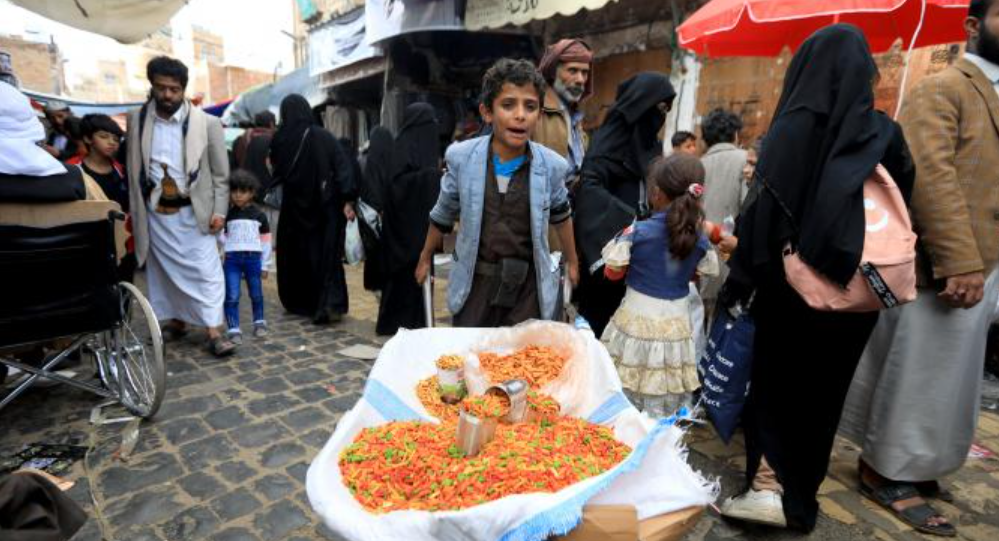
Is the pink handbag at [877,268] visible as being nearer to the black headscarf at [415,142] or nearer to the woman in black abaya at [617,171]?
the woman in black abaya at [617,171]

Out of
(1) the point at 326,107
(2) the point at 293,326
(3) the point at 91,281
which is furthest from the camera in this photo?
(1) the point at 326,107

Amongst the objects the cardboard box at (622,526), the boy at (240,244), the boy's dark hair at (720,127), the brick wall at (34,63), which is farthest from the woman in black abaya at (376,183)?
the brick wall at (34,63)

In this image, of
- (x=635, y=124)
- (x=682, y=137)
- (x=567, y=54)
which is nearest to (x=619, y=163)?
(x=635, y=124)

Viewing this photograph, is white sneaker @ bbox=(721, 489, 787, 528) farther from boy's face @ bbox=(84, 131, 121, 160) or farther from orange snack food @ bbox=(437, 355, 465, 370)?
boy's face @ bbox=(84, 131, 121, 160)

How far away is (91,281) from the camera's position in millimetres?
3039

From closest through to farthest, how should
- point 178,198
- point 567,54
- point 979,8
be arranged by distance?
point 979,8 → point 567,54 → point 178,198

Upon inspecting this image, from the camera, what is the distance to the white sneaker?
233cm

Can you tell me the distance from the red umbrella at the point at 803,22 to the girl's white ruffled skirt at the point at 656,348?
8.49 feet

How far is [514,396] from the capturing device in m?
1.84

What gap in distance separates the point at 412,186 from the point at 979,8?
13.0 ft

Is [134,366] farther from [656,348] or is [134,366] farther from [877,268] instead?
[877,268]

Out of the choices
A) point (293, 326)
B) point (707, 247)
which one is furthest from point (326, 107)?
point (707, 247)

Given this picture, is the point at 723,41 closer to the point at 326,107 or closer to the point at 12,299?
the point at 12,299

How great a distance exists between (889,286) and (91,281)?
398 centimetres
